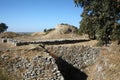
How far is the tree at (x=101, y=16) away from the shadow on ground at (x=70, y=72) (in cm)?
704

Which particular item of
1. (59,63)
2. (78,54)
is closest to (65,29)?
(78,54)

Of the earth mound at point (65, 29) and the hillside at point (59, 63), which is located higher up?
the earth mound at point (65, 29)

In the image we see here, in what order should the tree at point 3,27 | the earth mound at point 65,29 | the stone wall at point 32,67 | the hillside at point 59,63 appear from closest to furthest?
the stone wall at point 32,67 → the hillside at point 59,63 → the earth mound at point 65,29 → the tree at point 3,27

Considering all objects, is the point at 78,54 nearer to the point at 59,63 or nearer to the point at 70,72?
the point at 70,72

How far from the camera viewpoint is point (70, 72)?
29.0m

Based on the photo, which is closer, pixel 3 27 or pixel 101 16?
pixel 101 16

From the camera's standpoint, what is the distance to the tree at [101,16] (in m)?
33.0

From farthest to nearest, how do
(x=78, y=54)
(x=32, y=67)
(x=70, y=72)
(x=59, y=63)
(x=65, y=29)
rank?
1. (x=65, y=29)
2. (x=78, y=54)
3. (x=70, y=72)
4. (x=59, y=63)
5. (x=32, y=67)

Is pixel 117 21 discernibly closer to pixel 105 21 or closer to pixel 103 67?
pixel 105 21

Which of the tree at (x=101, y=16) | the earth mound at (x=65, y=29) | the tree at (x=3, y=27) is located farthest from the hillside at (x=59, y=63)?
the tree at (x=3, y=27)

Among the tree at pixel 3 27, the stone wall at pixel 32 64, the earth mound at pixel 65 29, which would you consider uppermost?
the tree at pixel 3 27

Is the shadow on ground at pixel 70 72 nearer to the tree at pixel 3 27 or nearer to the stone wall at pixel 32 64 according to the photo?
the stone wall at pixel 32 64

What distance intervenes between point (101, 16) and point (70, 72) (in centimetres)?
947

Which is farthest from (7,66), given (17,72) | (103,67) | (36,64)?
(103,67)
